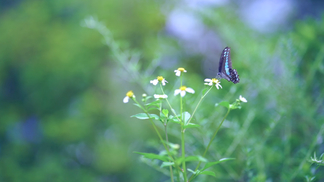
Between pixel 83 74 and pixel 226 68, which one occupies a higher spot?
pixel 83 74

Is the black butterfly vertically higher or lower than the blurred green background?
lower

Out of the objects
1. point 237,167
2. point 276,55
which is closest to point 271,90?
point 276,55

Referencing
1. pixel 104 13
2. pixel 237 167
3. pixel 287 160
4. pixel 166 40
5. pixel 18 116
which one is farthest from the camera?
pixel 166 40

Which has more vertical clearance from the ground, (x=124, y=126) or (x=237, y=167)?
(x=124, y=126)

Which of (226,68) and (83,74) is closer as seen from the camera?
(226,68)

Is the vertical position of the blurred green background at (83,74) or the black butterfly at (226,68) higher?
the blurred green background at (83,74)

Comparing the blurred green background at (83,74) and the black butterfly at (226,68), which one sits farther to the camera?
the blurred green background at (83,74)

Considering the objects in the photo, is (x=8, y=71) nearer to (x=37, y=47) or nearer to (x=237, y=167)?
(x=37, y=47)

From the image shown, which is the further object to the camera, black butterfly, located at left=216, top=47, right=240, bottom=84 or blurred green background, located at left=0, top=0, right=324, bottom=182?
blurred green background, located at left=0, top=0, right=324, bottom=182

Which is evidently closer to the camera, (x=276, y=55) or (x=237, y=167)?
(x=237, y=167)

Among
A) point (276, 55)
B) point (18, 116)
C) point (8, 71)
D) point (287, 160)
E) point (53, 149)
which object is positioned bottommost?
point (287, 160)

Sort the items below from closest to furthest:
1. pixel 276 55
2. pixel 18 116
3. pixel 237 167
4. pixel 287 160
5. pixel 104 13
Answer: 1. pixel 287 160
2. pixel 237 167
3. pixel 276 55
4. pixel 18 116
5. pixel 104 13
